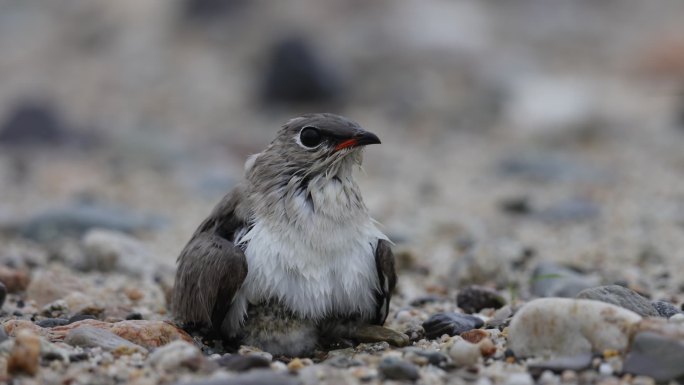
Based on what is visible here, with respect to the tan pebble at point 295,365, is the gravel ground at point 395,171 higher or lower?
higher

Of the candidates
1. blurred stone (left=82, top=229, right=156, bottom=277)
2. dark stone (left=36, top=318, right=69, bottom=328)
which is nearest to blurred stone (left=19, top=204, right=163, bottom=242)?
blurred stone (left=82, top=229, right=156, bottom=277)

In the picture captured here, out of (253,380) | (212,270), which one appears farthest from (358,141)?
(253,380)

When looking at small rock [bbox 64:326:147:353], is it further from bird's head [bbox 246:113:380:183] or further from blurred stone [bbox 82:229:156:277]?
blurred stone [bbox 82:229:156:277]

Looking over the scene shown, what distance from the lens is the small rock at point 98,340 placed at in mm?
4816

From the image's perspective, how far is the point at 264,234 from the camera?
17.1 feet

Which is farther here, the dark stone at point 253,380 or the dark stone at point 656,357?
the dark stone at point 656,357

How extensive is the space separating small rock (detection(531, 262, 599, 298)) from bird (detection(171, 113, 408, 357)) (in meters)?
1.54

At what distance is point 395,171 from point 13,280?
24.6ft

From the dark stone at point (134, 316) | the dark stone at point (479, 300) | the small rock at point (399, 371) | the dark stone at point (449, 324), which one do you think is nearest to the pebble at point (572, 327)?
the small rock at point (399, 371)

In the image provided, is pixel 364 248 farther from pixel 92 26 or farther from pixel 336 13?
pixel 92 26

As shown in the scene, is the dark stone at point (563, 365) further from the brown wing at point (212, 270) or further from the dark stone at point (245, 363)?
the brown wing at point (212, 270)

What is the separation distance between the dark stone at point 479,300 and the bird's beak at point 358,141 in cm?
150

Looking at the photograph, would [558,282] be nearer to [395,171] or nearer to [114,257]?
[114,257]

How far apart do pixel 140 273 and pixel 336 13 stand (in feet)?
50.9
